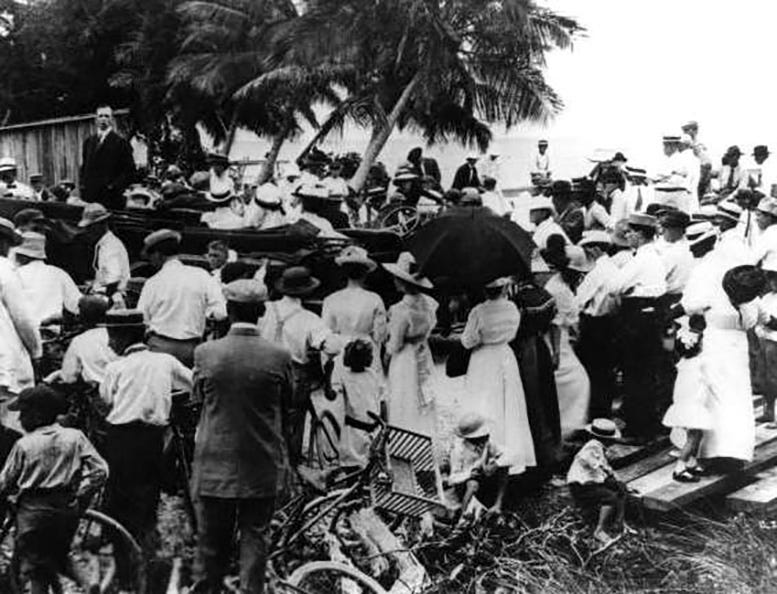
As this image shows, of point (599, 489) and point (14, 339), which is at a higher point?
point (14, 339)

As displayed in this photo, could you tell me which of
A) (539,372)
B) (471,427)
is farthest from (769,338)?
(471,427)

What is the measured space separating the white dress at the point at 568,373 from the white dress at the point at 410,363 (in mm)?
1166

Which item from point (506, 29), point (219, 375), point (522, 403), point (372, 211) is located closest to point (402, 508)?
point (219, 375)

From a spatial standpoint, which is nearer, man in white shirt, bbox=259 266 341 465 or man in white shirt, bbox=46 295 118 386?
man in white shirt, bbox=46 295 118 386

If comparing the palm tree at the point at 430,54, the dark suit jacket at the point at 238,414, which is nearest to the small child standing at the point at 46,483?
the dark suit jacket at the point at 238,414

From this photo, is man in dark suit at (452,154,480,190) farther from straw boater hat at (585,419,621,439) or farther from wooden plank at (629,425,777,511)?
straw boater hat at (585,419,621,439)

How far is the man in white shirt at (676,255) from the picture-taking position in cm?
917

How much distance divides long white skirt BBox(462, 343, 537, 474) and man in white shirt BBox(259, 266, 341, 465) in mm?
1247

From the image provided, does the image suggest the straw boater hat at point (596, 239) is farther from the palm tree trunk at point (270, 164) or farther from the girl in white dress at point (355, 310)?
the palm tree trunk at point (270, 164)

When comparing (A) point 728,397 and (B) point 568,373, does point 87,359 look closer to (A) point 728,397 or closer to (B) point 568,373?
(B) point 568,373

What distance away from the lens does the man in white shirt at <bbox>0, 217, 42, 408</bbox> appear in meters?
6.75

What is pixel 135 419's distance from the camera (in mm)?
6031

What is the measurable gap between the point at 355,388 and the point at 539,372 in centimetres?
153

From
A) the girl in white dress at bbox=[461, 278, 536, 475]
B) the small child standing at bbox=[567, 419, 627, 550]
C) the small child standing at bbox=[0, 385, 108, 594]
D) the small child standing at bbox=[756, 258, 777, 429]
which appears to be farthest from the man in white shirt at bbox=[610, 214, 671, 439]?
the small child standing at bbox=[0, 385, 108, 594]
